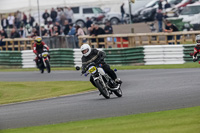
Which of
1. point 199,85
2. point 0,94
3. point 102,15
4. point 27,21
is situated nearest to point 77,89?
point 0,94

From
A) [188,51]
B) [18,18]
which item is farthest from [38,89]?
[18,18]

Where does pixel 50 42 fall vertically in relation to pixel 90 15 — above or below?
below

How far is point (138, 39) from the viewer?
27.7 m

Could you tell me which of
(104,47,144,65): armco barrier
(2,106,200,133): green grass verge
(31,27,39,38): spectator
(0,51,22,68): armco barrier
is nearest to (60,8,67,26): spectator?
(31,27,39,38): spectator

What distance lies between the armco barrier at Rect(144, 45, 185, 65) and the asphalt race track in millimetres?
5923

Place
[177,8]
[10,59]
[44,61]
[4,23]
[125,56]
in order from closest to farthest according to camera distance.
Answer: [44,61] → [177,8] → [125,56] → [10,59] → [4,23]

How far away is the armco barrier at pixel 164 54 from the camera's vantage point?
923 inches

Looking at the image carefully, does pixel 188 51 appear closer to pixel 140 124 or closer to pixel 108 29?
pixel 108 29

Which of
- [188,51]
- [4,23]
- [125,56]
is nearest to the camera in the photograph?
[188,51]

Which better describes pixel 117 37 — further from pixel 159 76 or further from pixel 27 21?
pixel 159 76

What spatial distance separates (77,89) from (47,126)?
7.27m

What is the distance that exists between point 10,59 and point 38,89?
1177cm

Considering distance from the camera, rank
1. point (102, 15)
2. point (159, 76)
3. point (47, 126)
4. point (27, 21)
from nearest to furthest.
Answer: point (47, 126)
point (159, 76)
point (102, 15)
point (27, 21)

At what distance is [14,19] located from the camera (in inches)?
1191
